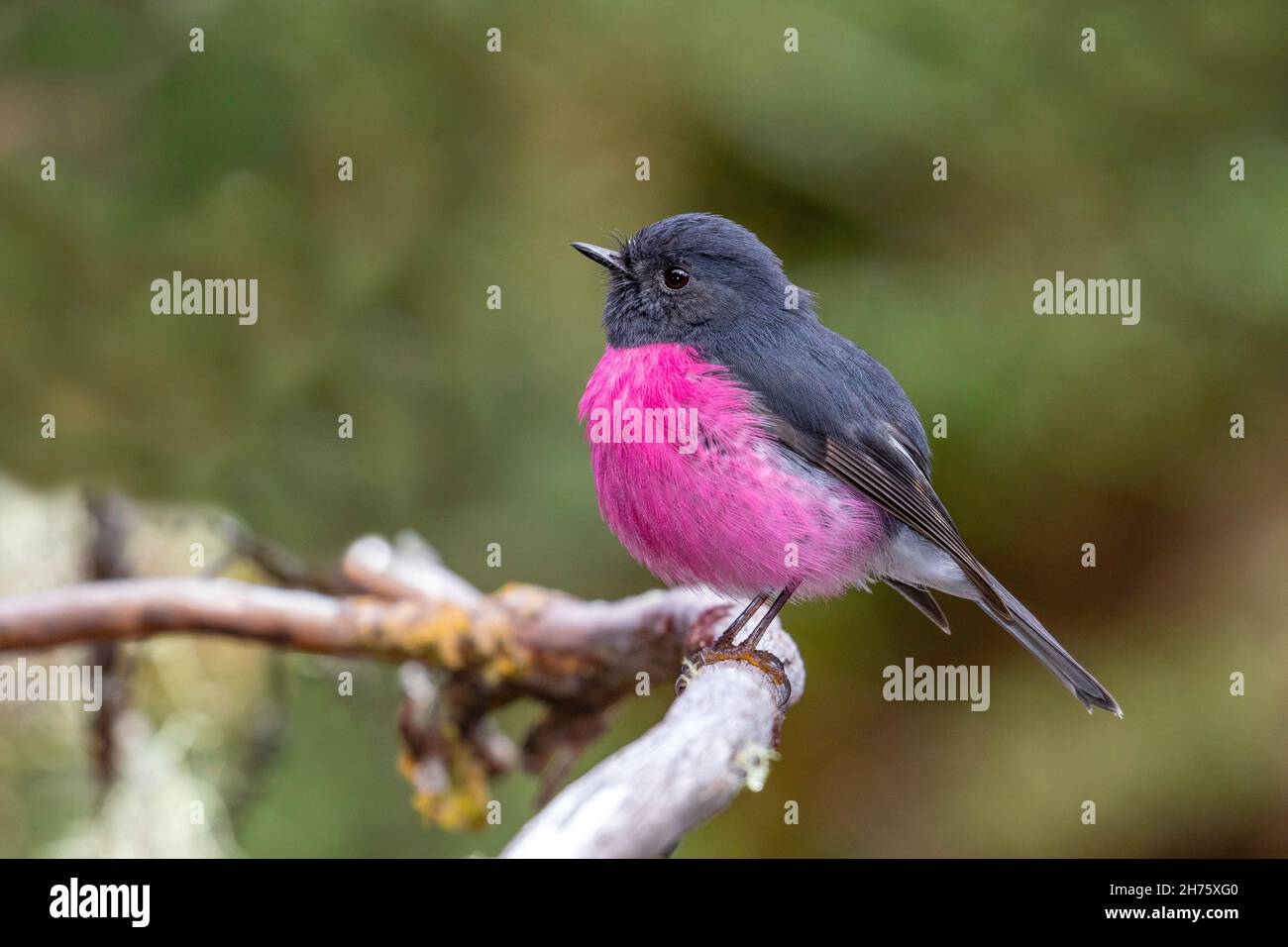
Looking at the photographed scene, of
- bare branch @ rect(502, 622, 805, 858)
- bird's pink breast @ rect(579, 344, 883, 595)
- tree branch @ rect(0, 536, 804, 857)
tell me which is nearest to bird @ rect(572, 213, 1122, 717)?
bird's pink breast @ rect(579, 344, 883, 595)

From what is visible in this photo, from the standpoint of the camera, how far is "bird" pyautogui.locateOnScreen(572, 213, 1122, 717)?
11.6ft

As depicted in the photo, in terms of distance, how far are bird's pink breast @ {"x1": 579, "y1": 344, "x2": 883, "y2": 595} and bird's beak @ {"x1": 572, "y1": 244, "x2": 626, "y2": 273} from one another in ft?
1.20

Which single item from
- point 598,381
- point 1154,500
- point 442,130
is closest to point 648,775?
point 598,381

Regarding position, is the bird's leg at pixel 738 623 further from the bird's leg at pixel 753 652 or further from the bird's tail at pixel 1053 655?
the bird's tail at pixel 1053 655

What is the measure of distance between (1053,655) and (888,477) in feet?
2.43

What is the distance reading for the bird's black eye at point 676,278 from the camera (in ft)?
13.0

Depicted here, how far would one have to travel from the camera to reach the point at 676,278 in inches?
157

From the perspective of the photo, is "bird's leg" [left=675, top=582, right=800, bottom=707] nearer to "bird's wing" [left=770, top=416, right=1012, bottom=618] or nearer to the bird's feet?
the bird's feet

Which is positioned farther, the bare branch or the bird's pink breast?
the bird's pink breast

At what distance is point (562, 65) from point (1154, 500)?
9.71ft

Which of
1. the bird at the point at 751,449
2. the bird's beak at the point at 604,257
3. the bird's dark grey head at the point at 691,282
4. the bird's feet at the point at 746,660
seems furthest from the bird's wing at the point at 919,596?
the bird's beak at the point at 604,257

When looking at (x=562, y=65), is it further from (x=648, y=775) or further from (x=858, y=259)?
(x=648, y=775)

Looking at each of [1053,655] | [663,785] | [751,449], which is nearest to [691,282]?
[751,449]

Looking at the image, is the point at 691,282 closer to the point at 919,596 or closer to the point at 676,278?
the point at 676,278
